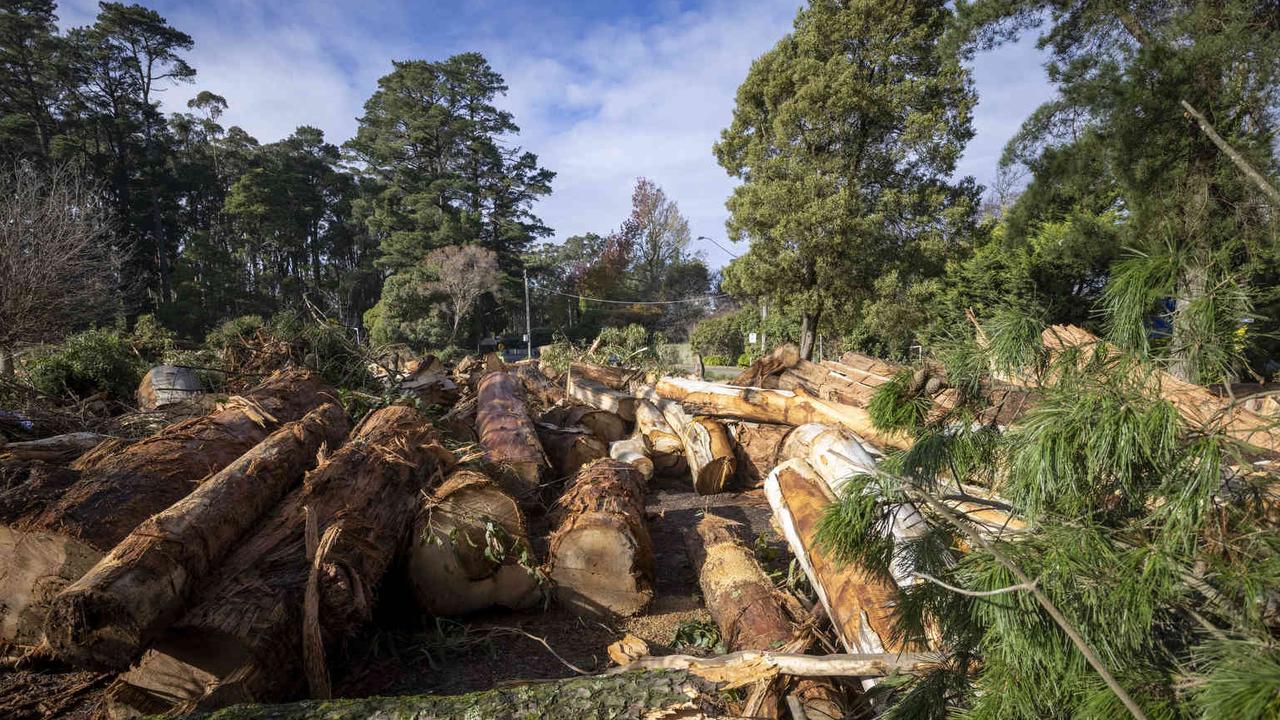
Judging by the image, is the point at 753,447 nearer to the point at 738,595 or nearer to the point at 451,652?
the point at 738,595

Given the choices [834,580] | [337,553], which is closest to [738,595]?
[834,580]

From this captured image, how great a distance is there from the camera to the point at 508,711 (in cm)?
201

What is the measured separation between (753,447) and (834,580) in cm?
378

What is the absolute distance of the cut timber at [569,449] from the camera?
657 centimetres

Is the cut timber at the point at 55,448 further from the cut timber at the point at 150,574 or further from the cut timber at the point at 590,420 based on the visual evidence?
the cut timber at the point at 590,420

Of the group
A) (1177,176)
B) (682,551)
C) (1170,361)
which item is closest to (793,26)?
(1177,176)

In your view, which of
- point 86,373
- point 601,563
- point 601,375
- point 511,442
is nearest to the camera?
point 601,563

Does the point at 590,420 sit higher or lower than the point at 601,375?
lower

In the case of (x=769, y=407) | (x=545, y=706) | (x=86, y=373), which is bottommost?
(x=545, y=706)

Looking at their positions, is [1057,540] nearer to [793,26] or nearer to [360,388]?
[360,388]

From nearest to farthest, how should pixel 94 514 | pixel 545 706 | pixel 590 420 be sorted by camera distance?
pixel 545 706 → pixel 94 514 → pixel 590 420

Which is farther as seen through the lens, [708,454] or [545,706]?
[708,454]

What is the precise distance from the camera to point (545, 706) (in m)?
2.04

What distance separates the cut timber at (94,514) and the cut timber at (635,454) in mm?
3764
